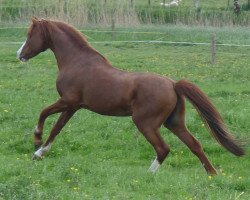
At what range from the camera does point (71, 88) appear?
9.62m

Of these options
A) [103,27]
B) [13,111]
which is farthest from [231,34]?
[13,111]

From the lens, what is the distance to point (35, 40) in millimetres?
10195

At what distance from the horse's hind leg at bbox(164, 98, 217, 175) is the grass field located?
Result: 17 centimetres

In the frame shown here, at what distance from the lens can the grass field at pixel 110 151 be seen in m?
7.45

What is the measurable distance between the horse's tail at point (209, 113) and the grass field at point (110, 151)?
413mm

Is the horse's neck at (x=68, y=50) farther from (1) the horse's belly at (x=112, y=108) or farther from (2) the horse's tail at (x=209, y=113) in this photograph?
(2) the horse's tail at (x=209, y=113)

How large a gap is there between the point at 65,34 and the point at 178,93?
83.8 inches

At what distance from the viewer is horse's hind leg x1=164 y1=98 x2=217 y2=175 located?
29.3ft

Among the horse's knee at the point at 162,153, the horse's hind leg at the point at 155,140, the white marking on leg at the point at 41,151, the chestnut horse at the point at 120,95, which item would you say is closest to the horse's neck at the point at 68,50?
the chestnut horse at the point at 120,95

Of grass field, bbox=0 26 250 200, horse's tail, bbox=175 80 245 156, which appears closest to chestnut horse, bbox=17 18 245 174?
horse's tail, bbox=175 80 245 156

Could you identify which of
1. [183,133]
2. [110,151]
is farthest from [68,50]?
[183,133]

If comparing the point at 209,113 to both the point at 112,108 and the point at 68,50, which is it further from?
the point at 68,50

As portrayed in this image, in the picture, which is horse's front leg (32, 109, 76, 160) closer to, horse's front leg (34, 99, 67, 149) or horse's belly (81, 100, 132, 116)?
horse's front leg (34, 99, 67, 149)

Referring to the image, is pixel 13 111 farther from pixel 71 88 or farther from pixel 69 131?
pixel 71 88
